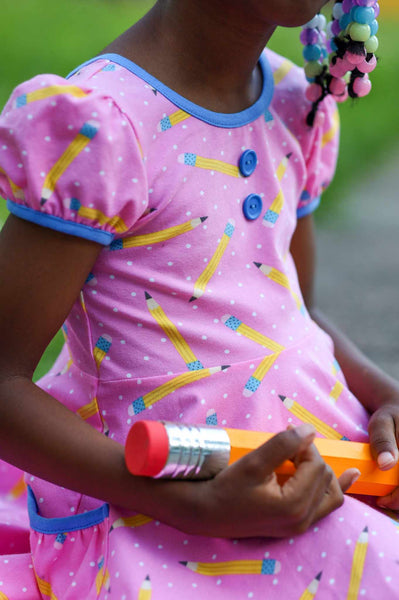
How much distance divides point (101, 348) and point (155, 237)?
6.3 inches

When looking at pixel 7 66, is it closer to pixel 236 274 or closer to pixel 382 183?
pixel 382 183

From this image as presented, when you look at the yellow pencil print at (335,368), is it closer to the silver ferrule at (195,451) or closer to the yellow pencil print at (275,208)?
the yellow pencil print at (275,208)

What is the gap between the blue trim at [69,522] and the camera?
42.0 inches

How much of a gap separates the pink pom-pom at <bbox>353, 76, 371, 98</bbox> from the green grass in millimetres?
2306

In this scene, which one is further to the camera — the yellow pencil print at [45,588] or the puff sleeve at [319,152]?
the puff sleeve at [319,152]

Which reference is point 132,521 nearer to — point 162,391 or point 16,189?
point 162,391

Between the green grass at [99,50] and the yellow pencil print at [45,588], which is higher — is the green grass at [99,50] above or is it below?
below

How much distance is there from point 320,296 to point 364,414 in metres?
1.51

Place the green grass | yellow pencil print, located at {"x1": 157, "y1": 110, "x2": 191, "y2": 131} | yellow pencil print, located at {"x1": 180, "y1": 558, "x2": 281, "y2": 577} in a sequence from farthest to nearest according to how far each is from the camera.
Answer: the green grass < yellow pencil print, located at {"x1": 157, "y1": 110, "x2": 191, "y2": 131} < yellow pencil print, located at {"x1": 180, "y1": 558, "x2": 281, "y2": 577}

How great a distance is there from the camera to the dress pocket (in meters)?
1.05

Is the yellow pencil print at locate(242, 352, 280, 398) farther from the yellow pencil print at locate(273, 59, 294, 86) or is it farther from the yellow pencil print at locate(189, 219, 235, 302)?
the yellow pencil print at locate(273, 59, 294, 86)

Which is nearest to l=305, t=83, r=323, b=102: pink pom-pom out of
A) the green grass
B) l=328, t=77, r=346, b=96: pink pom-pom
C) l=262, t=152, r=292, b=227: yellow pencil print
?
l=328, t=77, r=346, b=96: pink pom-pom

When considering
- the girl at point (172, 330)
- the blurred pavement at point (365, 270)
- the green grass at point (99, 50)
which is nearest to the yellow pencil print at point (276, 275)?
the girl at point (172, 330)

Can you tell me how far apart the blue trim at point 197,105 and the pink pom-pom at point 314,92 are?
10 cm
